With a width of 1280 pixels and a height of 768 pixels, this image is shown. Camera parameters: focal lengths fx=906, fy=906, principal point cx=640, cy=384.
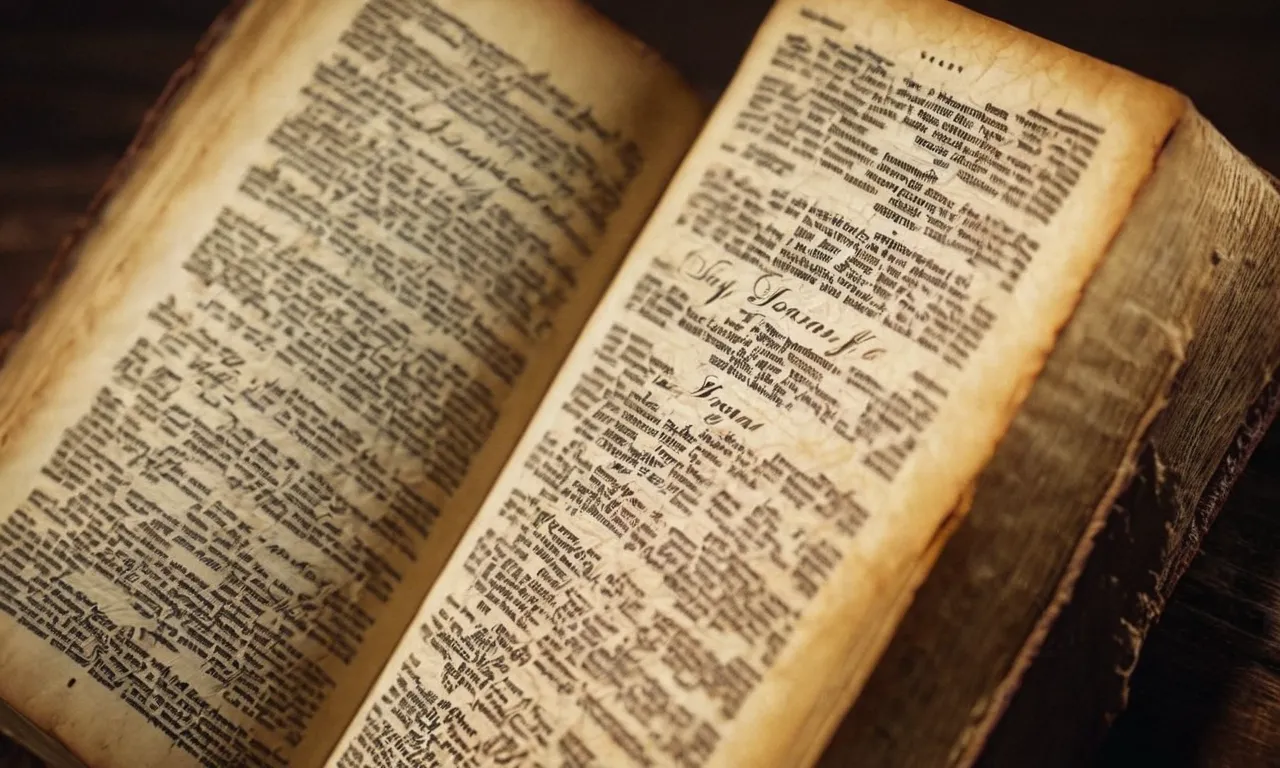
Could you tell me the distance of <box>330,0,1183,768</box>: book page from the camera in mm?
537

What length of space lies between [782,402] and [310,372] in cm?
34

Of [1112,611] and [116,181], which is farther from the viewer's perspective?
[116,181]

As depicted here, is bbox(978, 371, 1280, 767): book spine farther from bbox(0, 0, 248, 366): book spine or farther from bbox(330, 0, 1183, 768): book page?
bbox(0, 0, 248, 366): book spine

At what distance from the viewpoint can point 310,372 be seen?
656 mm

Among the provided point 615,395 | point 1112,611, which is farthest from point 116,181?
point 1112,611

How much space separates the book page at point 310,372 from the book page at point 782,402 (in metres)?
0.05

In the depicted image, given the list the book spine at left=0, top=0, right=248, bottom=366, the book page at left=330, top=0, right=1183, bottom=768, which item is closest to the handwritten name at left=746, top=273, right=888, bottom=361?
the book page at left=330, top=0, right=1183, bottom=768

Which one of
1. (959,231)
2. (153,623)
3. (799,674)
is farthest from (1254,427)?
(153,623)

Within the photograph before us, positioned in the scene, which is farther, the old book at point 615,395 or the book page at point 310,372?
the book page at point 310,372

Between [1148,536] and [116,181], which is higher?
[1148,536]

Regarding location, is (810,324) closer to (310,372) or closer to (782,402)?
(782,402)

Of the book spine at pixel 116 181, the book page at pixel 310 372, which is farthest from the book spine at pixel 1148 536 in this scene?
the book spine at pixel 116 181

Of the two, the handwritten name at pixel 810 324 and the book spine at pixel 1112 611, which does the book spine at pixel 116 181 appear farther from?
the book spine at pixel 1112 611

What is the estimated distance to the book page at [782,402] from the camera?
537 mm
